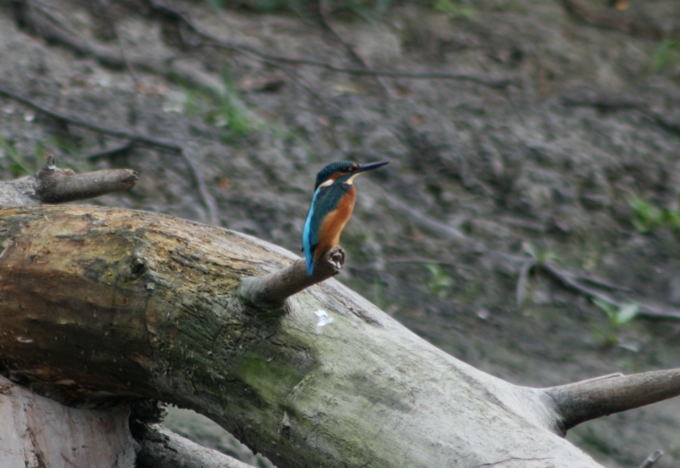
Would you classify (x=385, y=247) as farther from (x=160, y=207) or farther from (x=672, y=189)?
(x=672, y=189)

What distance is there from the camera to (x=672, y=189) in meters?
5.75

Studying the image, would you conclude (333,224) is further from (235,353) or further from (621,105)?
(621,105)

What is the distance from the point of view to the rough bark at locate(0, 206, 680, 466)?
1.89 m

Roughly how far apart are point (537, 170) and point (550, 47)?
1516mm

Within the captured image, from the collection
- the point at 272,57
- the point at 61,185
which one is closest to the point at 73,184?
the point at 61,185

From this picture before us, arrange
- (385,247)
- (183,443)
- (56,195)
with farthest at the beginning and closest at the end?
(385,247)
(56,195)
(183,443)

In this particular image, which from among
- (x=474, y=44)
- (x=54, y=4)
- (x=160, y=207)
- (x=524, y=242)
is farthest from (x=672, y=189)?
(x=54, y=4)

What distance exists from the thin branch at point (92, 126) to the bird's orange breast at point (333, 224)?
Answer: 9.47ft

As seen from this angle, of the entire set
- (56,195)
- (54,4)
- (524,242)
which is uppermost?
(56,195)

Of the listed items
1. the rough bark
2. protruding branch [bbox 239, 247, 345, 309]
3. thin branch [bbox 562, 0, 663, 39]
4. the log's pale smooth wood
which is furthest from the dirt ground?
protruding branch [bbox 239, 247, 345, 309]

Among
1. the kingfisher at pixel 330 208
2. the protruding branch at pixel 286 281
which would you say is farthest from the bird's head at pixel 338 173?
the protruding branch at pixel 286 281

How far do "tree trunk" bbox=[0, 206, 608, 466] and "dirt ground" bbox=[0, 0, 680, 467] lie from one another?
112cm

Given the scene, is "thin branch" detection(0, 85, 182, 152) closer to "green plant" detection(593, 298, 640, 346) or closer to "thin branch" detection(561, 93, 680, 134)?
"green plant" detection(593, 298, 640, 346)

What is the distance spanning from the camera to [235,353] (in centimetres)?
206
